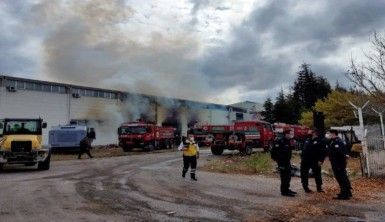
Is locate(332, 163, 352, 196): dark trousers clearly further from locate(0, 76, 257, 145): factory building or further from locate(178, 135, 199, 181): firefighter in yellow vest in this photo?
locate(0, 76, 257, 145): factory building

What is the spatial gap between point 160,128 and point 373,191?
104 feet

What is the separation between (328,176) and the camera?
18422 mm

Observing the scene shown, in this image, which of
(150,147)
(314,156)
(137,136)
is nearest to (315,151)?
(314,156)

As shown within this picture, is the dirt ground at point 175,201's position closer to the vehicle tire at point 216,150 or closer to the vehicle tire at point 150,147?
the vehicle tire at point 216,150

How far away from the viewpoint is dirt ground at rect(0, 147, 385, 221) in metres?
9.81

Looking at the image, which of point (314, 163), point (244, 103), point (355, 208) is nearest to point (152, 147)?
point (314, 163)

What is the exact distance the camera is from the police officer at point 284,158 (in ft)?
42.8

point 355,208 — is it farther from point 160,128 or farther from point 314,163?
point 160,128

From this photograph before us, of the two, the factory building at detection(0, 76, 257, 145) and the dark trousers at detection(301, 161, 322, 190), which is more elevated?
the factory building at detection(0, 76, 257, 145)

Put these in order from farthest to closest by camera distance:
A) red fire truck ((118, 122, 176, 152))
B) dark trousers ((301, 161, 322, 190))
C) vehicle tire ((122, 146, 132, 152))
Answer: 1. vehicle tire ((122, 146, 132, 152))
2. red fire truck ((118, 122, 176, 152))
3. dark trousers ((301, 161, 322, 190))

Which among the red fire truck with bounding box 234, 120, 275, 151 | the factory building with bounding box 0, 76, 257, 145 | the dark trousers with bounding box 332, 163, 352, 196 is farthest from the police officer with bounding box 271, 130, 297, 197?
the factory building with bounding box 0, 76, 257, 145

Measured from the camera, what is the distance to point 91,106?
1911 inches

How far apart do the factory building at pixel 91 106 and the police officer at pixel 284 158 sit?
2982 cm

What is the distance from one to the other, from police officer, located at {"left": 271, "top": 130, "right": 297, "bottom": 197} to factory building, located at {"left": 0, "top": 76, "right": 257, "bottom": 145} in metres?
29.8
